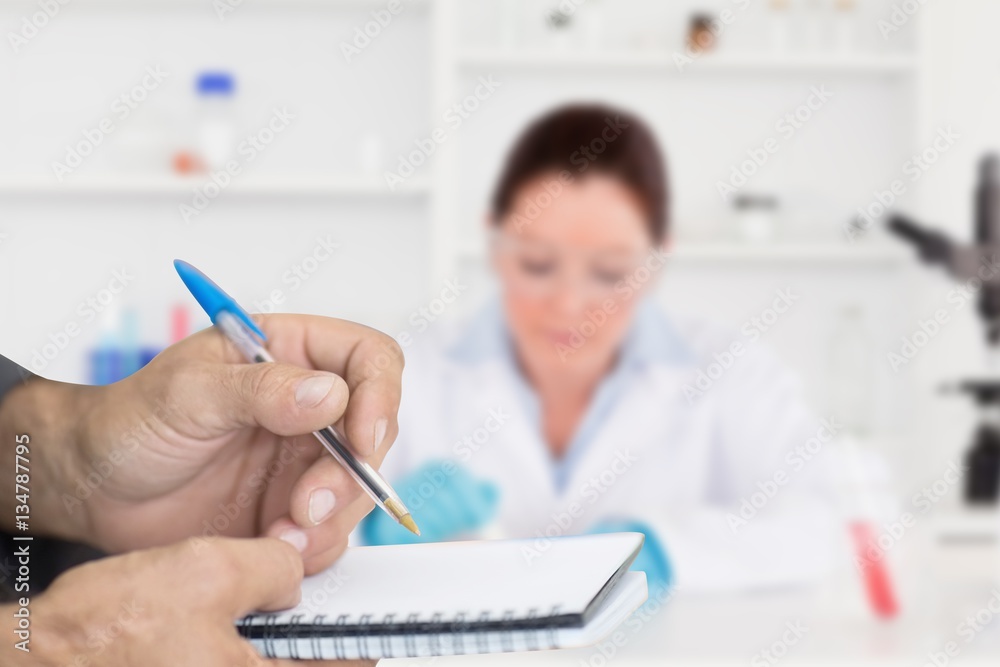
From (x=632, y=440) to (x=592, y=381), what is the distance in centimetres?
15

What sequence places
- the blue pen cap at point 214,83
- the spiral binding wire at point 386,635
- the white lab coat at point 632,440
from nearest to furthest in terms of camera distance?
the spiral binding wire at point 386,635 → the white lab coat at point 632,440 → the blue pen cap at point 214,83

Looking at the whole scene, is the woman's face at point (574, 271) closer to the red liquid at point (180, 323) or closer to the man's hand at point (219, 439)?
the red liquid at point (180, 323)

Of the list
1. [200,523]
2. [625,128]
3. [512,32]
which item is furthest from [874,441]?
[200,523]

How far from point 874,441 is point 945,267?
378mm

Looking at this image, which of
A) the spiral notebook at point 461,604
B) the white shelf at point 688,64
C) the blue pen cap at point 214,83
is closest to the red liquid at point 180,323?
the blue pen cap at point 214,83

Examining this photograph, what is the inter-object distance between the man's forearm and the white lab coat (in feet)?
2.93

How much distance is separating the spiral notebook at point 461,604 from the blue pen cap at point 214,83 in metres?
1.17

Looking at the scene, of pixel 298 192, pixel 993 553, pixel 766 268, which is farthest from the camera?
pixel 766 268

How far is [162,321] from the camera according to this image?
1495 mm

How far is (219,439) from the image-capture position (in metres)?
0.40

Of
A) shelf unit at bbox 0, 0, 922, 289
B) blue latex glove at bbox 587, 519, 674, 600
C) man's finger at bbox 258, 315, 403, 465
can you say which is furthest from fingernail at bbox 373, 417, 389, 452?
shelf unit at bbox 0, 0, 922, 289

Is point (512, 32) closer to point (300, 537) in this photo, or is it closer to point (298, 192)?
point (298, 192)

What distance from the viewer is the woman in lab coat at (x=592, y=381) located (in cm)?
128

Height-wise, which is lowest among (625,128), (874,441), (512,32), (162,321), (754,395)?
(874,441)
